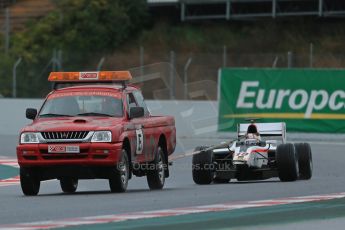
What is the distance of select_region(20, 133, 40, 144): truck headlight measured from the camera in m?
17.2

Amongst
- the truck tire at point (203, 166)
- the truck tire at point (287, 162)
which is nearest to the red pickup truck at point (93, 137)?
the truck tire at point (203, 166)

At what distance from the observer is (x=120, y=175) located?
17.3 meters

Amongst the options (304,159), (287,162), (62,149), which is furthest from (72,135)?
(304,159)

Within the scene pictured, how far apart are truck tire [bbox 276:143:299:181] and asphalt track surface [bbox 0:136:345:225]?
223 millimetres

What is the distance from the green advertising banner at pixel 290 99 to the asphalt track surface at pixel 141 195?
372 inches

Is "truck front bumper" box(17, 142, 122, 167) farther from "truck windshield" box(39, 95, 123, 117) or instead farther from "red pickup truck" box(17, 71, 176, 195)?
"truck windshield" box(39, 95, 123, 117)

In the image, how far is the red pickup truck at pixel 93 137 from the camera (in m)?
17.0

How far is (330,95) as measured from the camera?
33.9 metres

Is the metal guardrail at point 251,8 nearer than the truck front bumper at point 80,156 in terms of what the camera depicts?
No

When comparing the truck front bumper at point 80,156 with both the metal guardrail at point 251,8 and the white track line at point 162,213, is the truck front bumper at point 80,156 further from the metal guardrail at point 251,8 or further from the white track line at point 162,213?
the metal guardrail at point 251,8

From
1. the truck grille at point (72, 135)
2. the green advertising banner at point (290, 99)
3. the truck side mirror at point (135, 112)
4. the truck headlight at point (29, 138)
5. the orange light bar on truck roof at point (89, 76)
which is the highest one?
the orange light bar on truck roof at point (89, 76)

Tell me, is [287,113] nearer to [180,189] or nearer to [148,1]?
[180,189]

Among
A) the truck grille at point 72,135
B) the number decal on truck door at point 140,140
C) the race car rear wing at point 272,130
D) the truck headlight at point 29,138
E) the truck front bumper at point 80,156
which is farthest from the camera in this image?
the race car rear wing at point 272,130

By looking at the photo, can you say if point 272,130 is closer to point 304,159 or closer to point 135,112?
point 304,159
